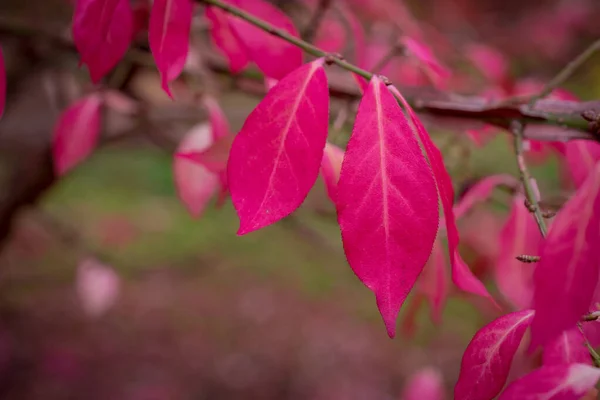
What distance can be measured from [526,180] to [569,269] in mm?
155

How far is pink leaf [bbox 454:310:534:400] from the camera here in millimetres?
348

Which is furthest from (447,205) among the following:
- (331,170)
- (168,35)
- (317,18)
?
(317,18)

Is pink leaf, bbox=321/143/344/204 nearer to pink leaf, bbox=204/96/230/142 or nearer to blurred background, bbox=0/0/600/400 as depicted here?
pink leaf, bbox=204/96/230/142

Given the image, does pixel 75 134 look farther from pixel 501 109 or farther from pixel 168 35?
pixel 501 109

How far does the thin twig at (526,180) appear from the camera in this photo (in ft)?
1.23

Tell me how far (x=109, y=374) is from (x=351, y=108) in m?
1.81

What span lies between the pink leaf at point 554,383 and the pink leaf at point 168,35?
0.32 meters

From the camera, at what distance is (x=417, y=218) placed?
32 cm

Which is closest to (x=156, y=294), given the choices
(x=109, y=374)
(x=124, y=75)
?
(x=109, y=374)

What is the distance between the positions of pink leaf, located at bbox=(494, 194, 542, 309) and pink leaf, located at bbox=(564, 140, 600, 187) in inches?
3.5

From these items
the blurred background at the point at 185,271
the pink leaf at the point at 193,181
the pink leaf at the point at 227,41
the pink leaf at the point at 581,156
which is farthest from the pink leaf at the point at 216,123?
the pink leaf at the point at 581,156

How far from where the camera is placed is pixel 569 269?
27 centimetres

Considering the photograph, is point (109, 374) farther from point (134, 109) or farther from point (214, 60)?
point (214, 60)

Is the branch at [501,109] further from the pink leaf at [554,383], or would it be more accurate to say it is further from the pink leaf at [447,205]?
the pink leaf at [554,383]
